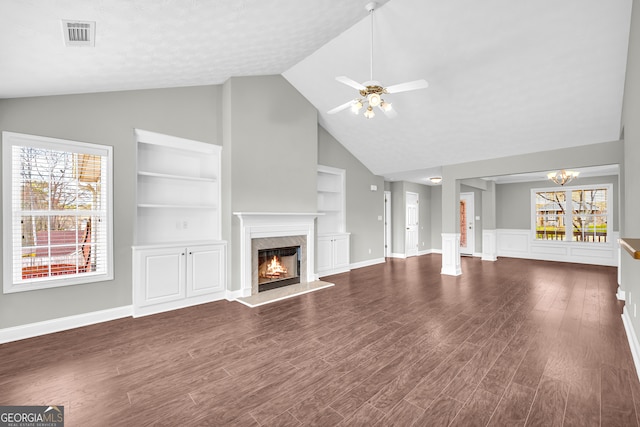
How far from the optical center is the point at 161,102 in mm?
3969

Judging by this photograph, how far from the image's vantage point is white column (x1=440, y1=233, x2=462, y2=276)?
20.4 ft

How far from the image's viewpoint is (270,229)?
4863 mm

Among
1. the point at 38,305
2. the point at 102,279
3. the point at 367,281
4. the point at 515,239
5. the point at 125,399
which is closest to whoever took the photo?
the point at 125,399

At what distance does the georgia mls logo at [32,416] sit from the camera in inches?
71.2

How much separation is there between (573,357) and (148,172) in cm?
527

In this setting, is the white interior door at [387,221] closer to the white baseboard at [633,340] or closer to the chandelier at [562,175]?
the chandelier at [562,175]

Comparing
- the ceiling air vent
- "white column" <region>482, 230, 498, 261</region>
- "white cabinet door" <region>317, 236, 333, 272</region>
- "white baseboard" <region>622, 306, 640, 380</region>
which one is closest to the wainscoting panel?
"white column" <region>482, 230, 498, 261</region>

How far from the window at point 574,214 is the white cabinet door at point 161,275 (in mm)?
9690

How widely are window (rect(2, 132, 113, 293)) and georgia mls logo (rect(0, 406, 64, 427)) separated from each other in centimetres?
159

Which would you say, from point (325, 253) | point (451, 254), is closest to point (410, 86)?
point (325, 253)

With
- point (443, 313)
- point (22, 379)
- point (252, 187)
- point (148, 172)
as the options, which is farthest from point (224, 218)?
point (443, 313)

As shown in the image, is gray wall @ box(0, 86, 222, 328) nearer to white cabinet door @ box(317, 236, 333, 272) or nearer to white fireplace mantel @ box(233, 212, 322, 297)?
white fireplace mantel @ box(233, 212, 322, 297)

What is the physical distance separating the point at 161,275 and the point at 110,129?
1.95 m

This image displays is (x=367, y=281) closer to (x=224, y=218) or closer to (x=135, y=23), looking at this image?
(x=224, y=218)
